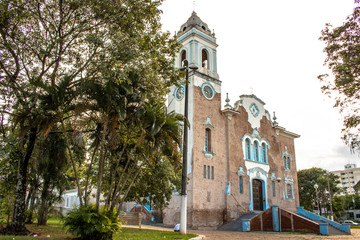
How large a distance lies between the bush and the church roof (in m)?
19.9

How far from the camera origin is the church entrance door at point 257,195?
82.5 ft

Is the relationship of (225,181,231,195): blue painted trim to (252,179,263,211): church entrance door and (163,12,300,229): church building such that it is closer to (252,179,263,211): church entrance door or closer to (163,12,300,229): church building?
(163,12,300,229): church building

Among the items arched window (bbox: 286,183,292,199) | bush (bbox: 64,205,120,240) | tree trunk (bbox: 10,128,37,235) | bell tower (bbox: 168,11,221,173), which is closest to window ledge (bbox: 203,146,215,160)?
bell tower (bbox: 168,11,221,173)

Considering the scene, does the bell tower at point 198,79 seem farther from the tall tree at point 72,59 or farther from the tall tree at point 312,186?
the tall tree at point 312,186

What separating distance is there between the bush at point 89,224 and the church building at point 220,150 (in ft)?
39.0

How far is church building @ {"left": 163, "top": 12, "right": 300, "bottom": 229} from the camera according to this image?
21125 millimetres

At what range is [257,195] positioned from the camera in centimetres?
2553

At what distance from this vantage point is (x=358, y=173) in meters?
107

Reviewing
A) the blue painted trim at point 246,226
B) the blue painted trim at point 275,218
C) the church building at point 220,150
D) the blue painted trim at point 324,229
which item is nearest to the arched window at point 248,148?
the church building at point 220,150

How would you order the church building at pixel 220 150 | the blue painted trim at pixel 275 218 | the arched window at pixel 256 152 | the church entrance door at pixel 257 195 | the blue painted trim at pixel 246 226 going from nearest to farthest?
the blue painted trim at pixel 246 226 → the blue painted trim at pixel 275 218 → the church building at pixel 220 150 → the church entrance door at pixel 257 195 → the arched window at pixel 256 152

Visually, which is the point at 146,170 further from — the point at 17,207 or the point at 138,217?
the point at 17,207

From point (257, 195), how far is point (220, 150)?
19.7 feet

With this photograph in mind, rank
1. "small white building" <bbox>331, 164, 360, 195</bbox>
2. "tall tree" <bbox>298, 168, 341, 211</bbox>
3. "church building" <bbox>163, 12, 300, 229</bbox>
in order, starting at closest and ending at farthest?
"church building" <bbox>163, 12, 300, 229</bbox>, "tall tree" <bbox>298, 168, 341, 211</bbox>, "small white building" <bbox>331, 164, 360, 195</bbox>

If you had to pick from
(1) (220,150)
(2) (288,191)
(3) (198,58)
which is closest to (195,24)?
(3) (198,58)
